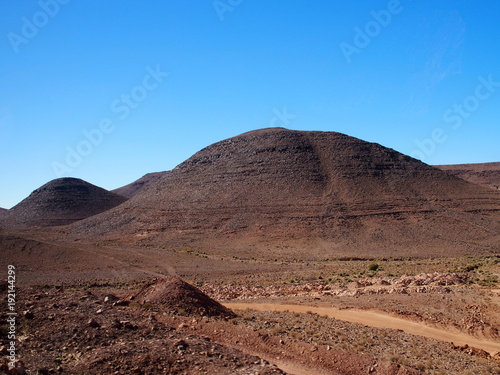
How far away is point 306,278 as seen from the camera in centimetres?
3309

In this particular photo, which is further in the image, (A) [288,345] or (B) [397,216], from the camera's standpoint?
(B) [397,216]

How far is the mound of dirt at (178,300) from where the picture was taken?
14.8 m

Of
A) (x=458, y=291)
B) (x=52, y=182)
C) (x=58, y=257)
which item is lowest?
(x=458, y=291)

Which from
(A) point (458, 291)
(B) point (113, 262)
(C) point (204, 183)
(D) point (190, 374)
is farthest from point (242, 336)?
(C) point (204, 183)

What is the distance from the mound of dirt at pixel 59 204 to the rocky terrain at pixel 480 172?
113 metres

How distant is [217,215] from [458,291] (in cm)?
5183

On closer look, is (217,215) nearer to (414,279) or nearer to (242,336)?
(414,279)

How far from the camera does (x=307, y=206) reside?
69.2 meters

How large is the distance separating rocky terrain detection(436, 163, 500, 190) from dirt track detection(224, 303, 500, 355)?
412 feet

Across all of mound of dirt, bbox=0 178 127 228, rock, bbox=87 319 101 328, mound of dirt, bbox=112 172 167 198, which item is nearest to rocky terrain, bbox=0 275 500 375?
rock, bbox=87 319 101 328

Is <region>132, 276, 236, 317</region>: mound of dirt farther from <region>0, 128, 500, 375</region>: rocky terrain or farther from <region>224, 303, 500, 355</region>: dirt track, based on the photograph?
<region>224, 303, 500, 355</region>: dirt track

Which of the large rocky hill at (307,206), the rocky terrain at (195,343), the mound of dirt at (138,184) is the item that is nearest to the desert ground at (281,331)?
the rocky terrain at (195,343)

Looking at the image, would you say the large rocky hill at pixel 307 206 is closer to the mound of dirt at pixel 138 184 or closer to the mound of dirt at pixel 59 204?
the mound of dirt at pixel 59 204

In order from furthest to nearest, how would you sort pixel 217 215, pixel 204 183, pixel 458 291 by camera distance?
pixel 204 183, pixel 217 215, pixel 458 291
